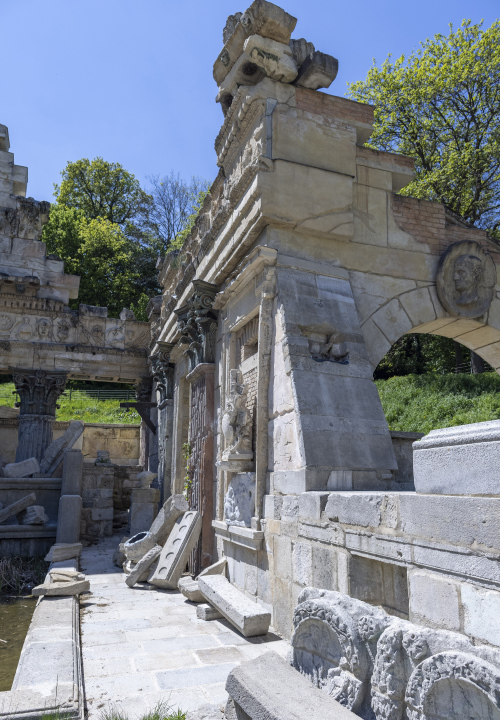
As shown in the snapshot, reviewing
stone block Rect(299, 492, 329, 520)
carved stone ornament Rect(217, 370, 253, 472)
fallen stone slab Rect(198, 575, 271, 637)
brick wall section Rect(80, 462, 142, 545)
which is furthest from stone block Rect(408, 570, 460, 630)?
brick wall section Rect(80, 462, 142, 545)

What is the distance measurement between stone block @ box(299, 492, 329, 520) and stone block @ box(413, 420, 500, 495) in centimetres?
131

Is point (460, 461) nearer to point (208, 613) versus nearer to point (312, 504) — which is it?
point (312, 504)

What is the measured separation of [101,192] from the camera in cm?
3061

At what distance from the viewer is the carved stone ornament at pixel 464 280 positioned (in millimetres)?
6801

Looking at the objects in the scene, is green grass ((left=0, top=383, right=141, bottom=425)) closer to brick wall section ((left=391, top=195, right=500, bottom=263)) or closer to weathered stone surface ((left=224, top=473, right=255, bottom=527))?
weathered stone surface ((left=224, top=473, right=255, bottom=527))

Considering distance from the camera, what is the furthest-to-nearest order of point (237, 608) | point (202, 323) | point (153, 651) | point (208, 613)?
point (202, 323) < point (208, 613) < point (237, 608) < point (153, 651)

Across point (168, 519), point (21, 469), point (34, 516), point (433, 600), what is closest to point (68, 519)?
point (34, 516)

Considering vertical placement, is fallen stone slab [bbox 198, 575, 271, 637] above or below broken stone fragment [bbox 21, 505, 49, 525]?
below

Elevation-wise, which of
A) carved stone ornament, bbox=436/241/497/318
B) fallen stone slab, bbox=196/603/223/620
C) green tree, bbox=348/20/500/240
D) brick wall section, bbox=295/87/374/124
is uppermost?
green tree, bbox=348/20/500/240

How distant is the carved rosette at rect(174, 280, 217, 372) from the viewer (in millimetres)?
7590

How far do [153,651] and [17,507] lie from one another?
5779 millimetres

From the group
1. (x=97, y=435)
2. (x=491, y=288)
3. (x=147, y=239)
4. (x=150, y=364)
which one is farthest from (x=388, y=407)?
(x=147, y=239)

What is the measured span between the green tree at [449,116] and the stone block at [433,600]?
13.2m

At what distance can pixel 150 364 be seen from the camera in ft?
46.2
